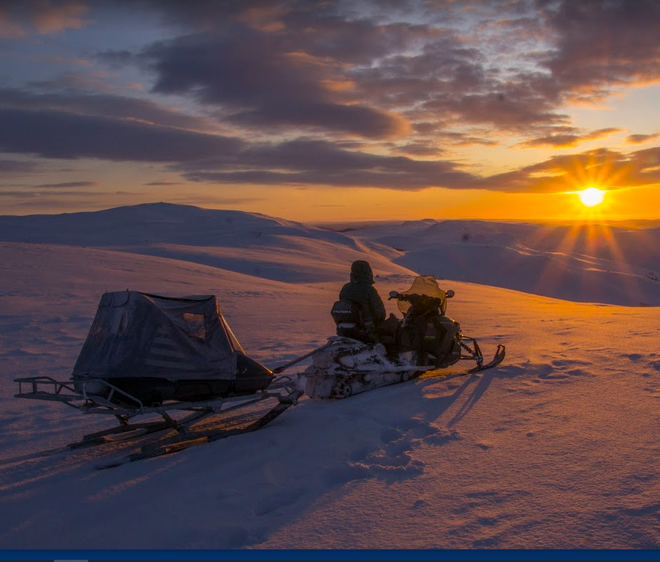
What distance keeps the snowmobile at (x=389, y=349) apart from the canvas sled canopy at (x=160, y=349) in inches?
53.7

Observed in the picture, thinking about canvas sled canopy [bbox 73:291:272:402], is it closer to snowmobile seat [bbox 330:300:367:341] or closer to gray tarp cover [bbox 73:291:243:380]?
gray tarp cover [bbox 73:291:243:380]

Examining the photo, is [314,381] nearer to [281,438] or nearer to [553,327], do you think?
[281,438]

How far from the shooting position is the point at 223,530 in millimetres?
3832

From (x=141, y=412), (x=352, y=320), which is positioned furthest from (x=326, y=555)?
(x=352, y=320)

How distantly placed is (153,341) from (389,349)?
346 centimetres

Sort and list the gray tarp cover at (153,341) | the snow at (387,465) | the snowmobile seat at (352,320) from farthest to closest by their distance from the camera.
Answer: the snowmobile seat at (352,320) < the gray tarp cover at (153,341) < the snow at (387,465)

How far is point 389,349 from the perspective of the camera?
7.88 meters

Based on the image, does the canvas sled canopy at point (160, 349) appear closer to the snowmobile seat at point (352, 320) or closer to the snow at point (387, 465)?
the snow at point (387, 465)

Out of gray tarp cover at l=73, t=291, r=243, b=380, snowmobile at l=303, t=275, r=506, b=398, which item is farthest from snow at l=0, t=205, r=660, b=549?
gray tarp cover at l=73, t=291, r=243, b=380

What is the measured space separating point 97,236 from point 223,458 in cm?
3970

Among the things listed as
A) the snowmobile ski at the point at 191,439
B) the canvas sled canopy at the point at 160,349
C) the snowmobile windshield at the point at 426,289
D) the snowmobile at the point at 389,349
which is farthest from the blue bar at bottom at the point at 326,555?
the snowmobile windshield at the point at 426,289

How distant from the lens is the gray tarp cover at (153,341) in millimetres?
5230

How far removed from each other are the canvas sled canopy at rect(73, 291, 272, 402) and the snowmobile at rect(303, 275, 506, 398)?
1364mm

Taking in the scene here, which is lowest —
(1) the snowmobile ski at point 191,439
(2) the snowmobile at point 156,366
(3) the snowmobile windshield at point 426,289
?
(1) the snowmobile ski at point 191,439
